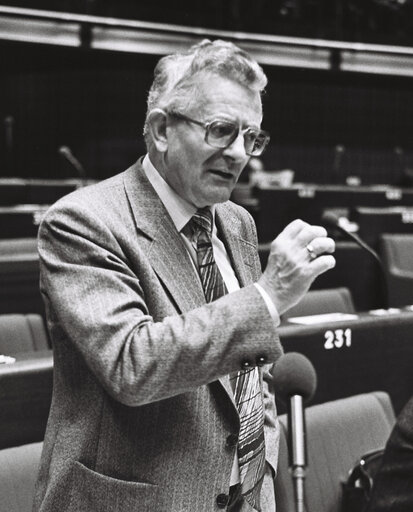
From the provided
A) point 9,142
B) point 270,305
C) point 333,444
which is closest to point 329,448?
point 333,444

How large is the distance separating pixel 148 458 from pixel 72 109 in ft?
39.3

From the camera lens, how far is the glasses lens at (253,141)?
4.92 ft

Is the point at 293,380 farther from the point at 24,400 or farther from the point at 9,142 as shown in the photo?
the point at 9,142

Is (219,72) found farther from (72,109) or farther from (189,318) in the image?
(72,109)

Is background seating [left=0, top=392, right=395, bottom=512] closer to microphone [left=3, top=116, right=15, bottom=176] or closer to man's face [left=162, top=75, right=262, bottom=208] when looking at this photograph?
man's face [left=162, top=75, right=262, bottom=208]

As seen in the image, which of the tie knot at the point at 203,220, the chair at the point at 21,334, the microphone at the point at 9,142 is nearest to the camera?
the tie knot at the point at 203,220

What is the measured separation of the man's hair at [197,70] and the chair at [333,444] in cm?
102

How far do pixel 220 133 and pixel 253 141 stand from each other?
0.08 metres

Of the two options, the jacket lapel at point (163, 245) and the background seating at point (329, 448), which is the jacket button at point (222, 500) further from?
the background seating at point (329, 448)

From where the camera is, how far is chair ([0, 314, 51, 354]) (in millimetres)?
3064

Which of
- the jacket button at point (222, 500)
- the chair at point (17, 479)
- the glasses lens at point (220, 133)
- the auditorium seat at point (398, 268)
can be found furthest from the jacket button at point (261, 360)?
the auditorium seat at point (398, 268)

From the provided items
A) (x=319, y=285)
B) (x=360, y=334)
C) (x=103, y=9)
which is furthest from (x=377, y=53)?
(x=360, y=334)

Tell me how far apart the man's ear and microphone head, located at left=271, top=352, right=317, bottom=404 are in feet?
1.41

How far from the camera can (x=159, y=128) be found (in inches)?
60.1
